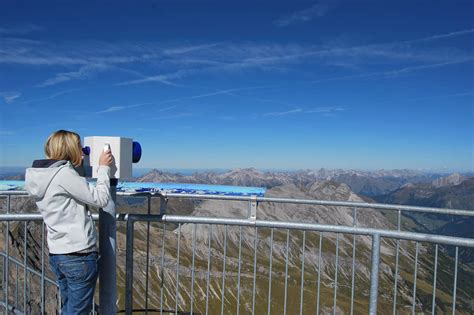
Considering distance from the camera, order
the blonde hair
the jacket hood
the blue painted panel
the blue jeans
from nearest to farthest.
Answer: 1. the jacket hood
2. the blonde hair
3. the blue jeans
4. the blue painted panel

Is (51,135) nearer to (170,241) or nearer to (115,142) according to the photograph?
(115,142)

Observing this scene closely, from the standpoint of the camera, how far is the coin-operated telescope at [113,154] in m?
3.92

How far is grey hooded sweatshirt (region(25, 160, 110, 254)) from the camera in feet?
11.9

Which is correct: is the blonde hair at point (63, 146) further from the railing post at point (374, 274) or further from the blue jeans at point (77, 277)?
the railing post at point (374, 274)

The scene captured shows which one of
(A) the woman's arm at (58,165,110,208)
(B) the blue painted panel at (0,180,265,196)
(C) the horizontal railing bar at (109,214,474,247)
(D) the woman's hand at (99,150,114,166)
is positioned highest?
(D) the woman's hand at (99,150,114,166)

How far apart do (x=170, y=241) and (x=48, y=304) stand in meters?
89.3

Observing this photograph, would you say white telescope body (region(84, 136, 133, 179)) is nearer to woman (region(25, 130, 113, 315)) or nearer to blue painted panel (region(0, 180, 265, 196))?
woman (region(25, 130, 113, 315))

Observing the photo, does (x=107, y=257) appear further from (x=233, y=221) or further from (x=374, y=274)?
(x=374, y=274)

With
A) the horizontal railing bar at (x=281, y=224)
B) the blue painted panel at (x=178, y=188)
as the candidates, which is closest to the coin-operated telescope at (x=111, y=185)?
the horizontal railing bar at (x=281, y=224)

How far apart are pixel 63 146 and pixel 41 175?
13.0 inches

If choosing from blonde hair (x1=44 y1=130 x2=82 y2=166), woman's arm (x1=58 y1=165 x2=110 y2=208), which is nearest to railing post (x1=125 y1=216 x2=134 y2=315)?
woman's arm (x1=58 y1=165 x2=110 y2=208)

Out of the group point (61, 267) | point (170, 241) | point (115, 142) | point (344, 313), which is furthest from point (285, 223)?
point (170, 241)

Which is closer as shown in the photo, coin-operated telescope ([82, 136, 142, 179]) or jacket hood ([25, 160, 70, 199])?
jacket hood ([25, 160, 70, 199])

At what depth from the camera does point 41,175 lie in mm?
3625
